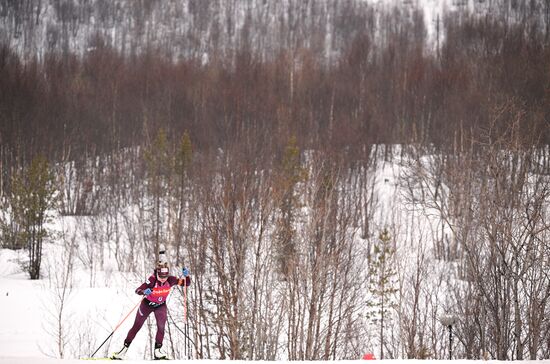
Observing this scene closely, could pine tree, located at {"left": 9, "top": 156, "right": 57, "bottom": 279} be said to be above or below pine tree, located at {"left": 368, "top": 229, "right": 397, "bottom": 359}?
above

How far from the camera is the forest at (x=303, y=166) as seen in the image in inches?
658

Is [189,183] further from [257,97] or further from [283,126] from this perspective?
[257,97]

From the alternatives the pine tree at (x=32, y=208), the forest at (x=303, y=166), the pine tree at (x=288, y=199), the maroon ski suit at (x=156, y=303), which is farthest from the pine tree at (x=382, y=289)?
the pine tree at (x=32, y=208)

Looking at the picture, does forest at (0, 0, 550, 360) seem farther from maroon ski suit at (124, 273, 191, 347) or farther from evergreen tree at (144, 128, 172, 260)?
A: maroon ski suit at (124, 273, 191, 347)

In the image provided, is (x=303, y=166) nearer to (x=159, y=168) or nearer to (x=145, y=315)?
(x=159, y=168)

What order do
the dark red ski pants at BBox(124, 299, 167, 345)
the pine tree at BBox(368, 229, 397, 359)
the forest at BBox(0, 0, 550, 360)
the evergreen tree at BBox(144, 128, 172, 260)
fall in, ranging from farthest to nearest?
1. the evergreen tree at BBox(144, 128, 172, 260)
2. the pine tree at BBox(368, 229, 397, 359)
3. the forest at BBox(0, 0, 550, 360)
4. the dark red ski pants at BBox(124, 299, 167, 345)

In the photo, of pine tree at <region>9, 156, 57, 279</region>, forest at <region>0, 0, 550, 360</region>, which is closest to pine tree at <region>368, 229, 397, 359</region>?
forest at <region>0, 0, 550, 360</region>

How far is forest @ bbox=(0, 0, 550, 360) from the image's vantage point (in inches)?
658

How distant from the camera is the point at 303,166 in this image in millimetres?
34812

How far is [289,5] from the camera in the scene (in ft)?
244

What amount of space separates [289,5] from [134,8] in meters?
21.6

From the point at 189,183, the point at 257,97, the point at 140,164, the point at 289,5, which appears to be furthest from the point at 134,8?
the point at 189,183

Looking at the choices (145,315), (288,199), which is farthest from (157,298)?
(288,199)

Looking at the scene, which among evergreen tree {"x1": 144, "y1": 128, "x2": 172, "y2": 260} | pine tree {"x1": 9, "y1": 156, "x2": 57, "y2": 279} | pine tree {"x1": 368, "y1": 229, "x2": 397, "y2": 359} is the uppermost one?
evergreen tree {"x1": 144, "y1": 128, "x2": 172, "y2": 260}
